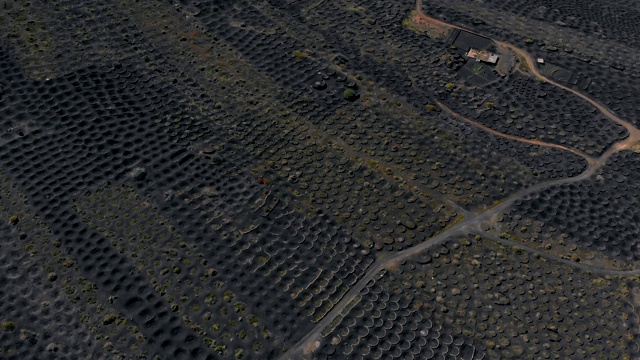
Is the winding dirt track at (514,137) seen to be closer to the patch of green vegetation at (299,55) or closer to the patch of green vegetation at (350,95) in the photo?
the patch of green vegetation at (350,95)

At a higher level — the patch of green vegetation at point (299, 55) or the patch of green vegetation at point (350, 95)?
the patch of green vegetation at point (299, 55)

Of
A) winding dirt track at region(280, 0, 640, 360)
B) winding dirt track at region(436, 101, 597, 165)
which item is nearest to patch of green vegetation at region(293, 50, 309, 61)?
winding dirt track at region(436, 101, 597, 165)

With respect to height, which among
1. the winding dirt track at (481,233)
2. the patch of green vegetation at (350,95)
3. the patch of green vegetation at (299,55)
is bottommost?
the winding dirt track at (481,233)

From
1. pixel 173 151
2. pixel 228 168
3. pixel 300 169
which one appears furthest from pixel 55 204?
pixel 300 169

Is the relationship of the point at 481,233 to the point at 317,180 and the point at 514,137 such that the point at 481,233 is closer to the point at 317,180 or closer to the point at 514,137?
the point at 514,137

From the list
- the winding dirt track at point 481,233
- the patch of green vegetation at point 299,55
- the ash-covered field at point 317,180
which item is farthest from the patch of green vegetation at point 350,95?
the winding dirt track at point 481,233

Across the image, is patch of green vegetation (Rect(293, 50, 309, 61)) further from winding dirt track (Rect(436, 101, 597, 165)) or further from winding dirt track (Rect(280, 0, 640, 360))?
winding dirt track (Rect(280, 0, 640, 360))

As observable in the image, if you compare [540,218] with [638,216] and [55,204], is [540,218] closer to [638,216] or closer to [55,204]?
[638,216]

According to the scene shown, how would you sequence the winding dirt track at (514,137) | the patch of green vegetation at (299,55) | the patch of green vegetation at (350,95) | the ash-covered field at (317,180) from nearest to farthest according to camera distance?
the ash-covered field at (317,180), the winding dirt track at (514,137), the patch of green vegetation at (350,95), the patch of green vegetation at (299,55)

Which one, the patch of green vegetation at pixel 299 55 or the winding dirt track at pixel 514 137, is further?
the patch of green vegetation at pixel 299 55
